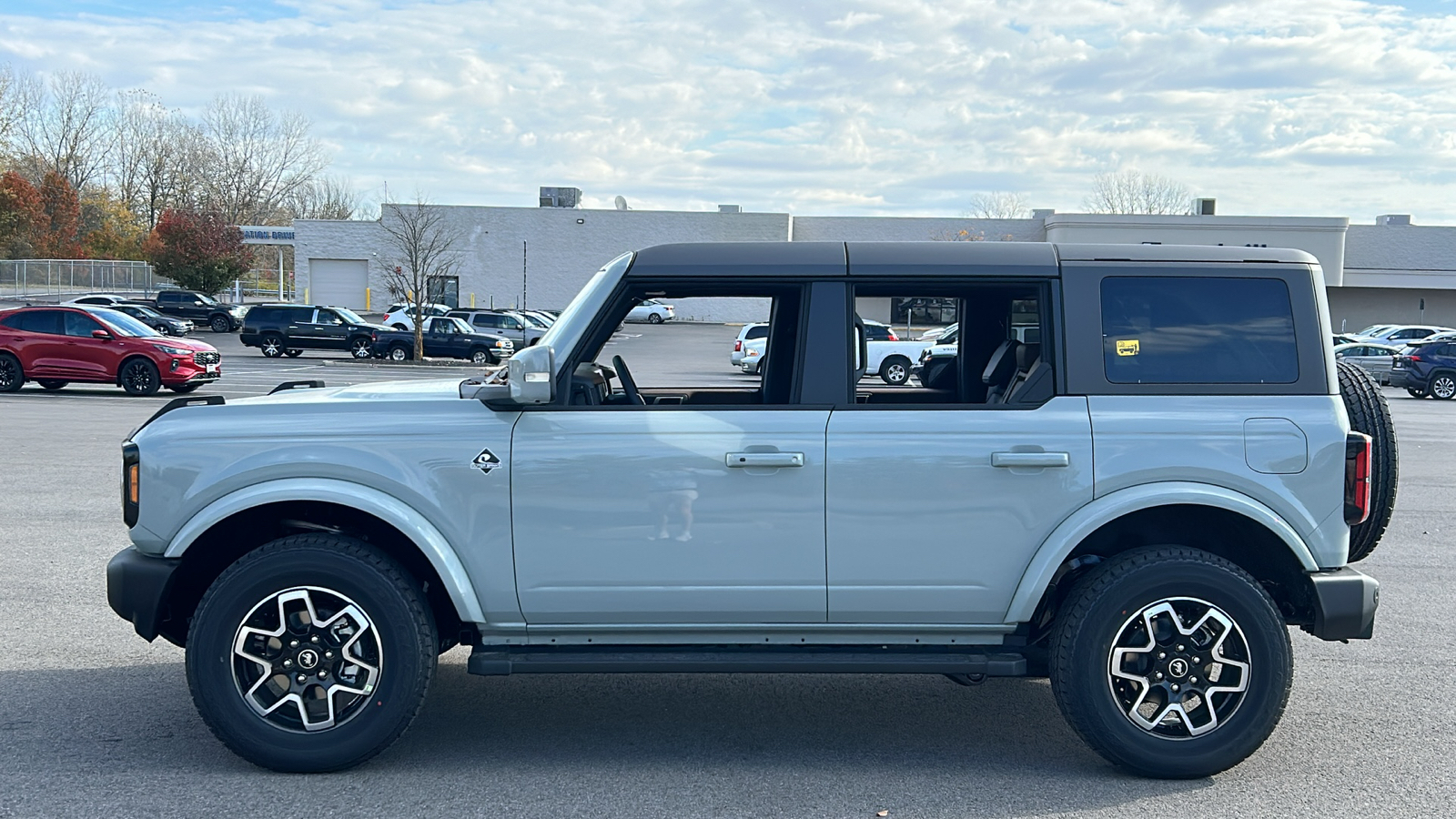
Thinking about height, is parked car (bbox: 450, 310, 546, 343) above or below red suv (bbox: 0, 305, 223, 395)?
above

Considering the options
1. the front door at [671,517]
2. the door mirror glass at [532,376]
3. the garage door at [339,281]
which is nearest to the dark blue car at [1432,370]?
the front door at [671,517]

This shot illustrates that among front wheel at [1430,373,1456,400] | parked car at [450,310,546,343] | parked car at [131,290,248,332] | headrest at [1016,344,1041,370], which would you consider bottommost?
front wheel at [1430,373,1456,400]

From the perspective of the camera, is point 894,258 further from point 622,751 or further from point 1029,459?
point 622,751

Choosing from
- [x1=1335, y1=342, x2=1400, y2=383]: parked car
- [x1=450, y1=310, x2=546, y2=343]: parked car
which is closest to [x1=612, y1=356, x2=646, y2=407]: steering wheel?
[x1=1335, y1=342, x2=1400, y2=383]: parked car

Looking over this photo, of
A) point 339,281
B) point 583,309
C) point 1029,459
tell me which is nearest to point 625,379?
point 583,309

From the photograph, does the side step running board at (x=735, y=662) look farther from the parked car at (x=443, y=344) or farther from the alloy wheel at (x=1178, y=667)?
the parked car at (x=443, y=344)

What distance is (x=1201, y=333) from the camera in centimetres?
444

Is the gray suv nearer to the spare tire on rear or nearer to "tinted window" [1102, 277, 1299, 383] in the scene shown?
"tinted window" [1102, 277, 1299, 383]

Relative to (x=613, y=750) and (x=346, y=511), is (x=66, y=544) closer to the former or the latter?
(x=346, y=511)

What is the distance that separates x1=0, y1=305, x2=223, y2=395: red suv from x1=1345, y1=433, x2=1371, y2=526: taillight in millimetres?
21862

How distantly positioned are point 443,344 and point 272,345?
6.09 metres

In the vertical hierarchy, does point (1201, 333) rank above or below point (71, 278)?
below

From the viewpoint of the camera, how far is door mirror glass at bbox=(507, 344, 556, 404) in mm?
4230

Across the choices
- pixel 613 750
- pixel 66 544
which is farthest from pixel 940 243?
pixel 66 544
